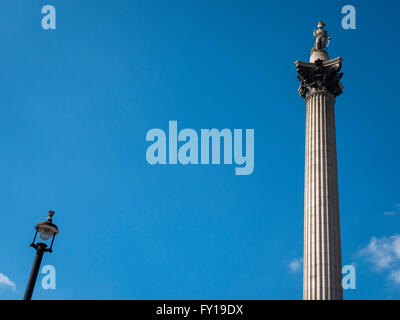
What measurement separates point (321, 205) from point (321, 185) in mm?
1389

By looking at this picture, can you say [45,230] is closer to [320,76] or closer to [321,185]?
[321,185]

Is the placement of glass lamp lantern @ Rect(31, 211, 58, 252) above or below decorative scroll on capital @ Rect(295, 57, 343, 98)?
below

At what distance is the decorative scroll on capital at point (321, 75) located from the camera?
122 feet

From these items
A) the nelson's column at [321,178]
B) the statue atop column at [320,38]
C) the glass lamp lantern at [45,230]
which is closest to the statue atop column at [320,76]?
the nelson's column at [321,178]

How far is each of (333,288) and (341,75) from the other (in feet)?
51.6

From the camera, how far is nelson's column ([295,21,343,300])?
30406 millimetres

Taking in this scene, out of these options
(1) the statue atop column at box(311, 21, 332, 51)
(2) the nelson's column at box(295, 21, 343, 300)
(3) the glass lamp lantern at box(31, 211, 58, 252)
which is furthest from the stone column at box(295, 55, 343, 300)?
(3) the glass lamp lantern at box(31, 211, 58, 252)

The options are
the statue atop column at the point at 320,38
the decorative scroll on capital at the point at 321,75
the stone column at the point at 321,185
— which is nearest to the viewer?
the stone column at the point at 321,185

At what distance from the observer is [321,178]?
110 ft

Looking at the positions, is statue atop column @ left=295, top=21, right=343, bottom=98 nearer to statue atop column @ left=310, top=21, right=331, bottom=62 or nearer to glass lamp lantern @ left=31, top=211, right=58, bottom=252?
statue atop column @ left=310, top=21, right=331, bottom=62

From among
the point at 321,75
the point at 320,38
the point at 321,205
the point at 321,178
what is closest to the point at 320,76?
the point at 321,75

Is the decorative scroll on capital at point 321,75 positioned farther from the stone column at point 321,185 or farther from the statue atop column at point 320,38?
the statue atop column at point 320,38
